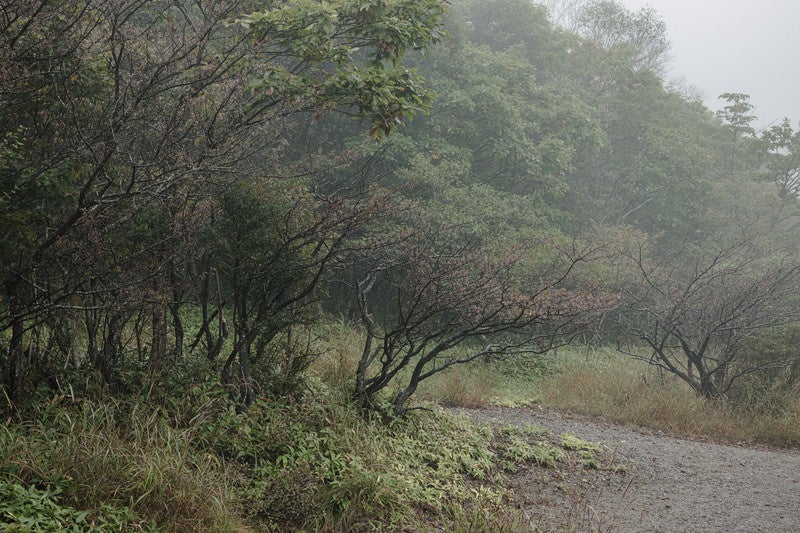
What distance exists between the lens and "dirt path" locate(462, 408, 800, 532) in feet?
16.2

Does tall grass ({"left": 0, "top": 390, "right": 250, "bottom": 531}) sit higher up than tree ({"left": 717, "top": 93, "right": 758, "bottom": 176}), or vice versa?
tree ({"left": 717, "top": 93, "right": 758, "bottom": 176})

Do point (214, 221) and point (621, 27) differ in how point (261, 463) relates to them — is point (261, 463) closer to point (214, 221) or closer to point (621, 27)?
point (214, 221)

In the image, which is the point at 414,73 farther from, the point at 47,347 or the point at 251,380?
the point at 47,347

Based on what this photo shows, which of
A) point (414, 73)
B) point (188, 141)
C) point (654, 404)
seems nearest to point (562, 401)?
point (654, 404)

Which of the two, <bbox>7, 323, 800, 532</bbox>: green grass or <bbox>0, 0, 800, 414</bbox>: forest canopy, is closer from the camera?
<bbox>7, 323, 800, 532</bbox>: green grass

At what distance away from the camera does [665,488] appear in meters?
5.96

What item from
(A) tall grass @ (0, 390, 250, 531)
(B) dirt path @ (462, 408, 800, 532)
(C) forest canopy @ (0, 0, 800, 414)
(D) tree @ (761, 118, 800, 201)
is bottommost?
(A) tall grass @ (0, 390, 250, 531)

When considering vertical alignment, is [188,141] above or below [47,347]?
above

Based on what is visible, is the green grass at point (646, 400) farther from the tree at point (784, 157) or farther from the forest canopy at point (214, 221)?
the tree at point (784, 157)

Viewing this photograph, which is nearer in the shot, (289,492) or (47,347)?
(289,492)

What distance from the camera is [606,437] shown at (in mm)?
7637

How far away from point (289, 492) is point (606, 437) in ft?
15.7

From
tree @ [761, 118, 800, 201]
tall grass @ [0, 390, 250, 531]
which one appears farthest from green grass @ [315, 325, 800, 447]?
tree @ [761, 118, 800, 201]

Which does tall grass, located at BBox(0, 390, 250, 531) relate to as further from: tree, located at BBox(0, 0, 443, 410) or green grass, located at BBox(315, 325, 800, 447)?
green grass, located at BBox(315, 325, 800, 447)
